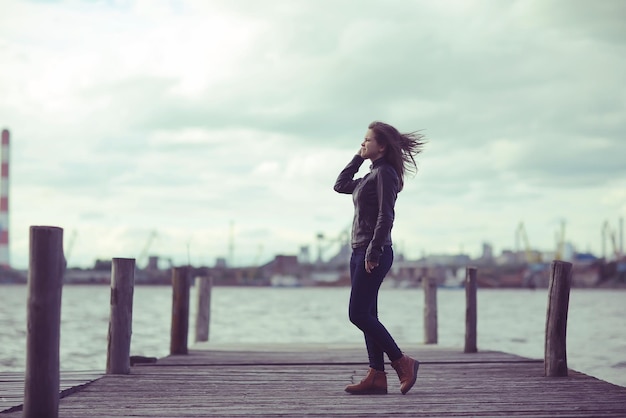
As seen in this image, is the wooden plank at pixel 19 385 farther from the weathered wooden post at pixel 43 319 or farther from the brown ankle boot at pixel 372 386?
the brown ankle boot at pixel 372 386

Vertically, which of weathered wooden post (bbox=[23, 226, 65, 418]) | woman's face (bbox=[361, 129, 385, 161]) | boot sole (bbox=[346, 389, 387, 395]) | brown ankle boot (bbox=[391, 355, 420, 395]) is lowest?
boot sole (bbox=[346, 389, 387, 395])

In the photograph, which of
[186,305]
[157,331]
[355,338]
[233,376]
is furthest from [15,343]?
[233,376]

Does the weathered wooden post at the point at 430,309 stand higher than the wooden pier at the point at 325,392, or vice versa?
the weathered wooden post at the point at 430,309

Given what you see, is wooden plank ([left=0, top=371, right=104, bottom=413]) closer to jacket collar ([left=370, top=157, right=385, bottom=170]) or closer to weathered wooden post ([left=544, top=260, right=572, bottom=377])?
jacket collar ([left=370, top=157, right=385, bottom=170])

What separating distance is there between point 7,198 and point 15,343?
88401 mm

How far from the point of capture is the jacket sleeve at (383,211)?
5.99 metres

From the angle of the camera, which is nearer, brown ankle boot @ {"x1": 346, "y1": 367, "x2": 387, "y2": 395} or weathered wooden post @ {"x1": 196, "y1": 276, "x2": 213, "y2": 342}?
brown ankle boot @ {"x1": 346, "y1": 367, "x2": 387, "y2": 395}

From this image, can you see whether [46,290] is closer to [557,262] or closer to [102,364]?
[557,262]

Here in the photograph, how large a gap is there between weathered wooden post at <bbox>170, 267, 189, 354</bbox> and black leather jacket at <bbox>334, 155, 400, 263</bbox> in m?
4.15

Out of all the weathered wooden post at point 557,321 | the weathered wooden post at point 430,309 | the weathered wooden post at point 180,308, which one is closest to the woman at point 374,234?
the weathered wooden post at point 557,321

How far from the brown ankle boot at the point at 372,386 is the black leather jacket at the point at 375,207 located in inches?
38.5

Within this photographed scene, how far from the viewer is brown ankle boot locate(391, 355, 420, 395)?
627 centimetres

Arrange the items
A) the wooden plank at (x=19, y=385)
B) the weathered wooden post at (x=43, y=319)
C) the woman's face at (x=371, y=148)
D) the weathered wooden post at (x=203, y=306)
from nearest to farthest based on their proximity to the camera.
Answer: the weathered wooden post at (x=43, y=319) → the wooden plank at (x=19, y=385) → the woman's face at (x=371, y=148) → the weathered wooden post at (x=203, y=306)

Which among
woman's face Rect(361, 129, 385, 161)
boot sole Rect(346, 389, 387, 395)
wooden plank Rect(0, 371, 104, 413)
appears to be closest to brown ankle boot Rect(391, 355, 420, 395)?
boot sole Rect(346, 389, 387, 395)
